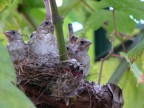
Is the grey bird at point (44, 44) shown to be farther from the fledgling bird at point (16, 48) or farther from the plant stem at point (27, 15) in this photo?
the plant stem at point (27, 15)

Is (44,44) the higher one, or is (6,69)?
(6,69)

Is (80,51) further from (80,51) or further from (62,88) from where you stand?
(62,88)

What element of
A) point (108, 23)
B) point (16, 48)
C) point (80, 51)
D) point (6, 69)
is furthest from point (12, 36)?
Result: point (6, 69)

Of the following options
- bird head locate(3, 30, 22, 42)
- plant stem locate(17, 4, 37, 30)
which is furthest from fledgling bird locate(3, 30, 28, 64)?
plant stem locate(17, 4, 37, 30)

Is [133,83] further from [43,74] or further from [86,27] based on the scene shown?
[43,74]

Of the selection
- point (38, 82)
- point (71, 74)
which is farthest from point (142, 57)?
point (38, 82)

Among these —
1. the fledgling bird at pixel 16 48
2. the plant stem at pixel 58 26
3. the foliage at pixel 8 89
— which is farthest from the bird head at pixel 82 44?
the foliage at pixel 8 89
